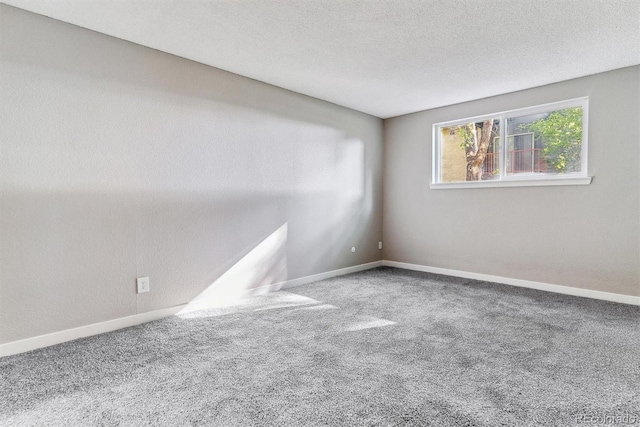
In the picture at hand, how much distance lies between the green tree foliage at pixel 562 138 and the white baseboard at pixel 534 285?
1.27 metres

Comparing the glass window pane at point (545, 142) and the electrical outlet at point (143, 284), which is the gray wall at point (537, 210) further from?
the electrical outlet at point (143, 284)

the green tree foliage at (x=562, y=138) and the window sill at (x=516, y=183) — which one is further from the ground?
the green tree foliage at (x=562, y=138)

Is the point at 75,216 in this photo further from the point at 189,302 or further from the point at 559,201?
the point at 559,201

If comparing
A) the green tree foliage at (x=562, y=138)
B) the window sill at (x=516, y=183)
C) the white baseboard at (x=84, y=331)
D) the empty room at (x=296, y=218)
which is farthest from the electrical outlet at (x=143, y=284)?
the green tree foliage at (x=562, y=138)

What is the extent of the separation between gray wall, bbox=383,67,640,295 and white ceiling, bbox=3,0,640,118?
0.41 meters

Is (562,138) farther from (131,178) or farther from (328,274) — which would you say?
(131,178)

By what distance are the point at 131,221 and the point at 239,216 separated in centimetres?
100

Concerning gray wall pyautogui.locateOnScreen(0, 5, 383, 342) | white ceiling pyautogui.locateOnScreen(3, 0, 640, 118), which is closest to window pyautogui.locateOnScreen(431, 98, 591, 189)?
white ceiling pyautogui.locateOnScreen(3, 0, 640, 118)

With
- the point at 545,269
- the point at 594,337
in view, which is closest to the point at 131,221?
the point at 594,337

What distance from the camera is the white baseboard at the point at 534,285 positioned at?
332 centimetres

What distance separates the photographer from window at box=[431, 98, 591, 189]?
3.63m

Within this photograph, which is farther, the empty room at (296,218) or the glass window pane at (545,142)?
the glass window pane at (545,142)

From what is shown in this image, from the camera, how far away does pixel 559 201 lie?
3664 millimetres

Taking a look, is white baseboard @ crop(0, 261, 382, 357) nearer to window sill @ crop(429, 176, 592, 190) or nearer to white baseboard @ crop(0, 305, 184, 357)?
white baseboard @ crop(0, 305, 184, 357)
